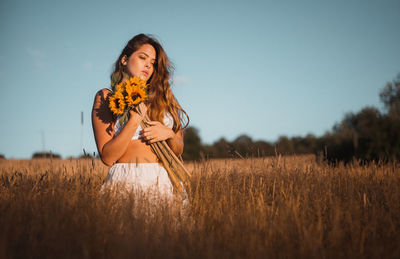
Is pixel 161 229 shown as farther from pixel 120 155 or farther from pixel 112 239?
pixel 120 155

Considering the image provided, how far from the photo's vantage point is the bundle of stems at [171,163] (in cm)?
267

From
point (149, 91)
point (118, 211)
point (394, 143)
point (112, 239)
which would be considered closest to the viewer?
point (112, 239)

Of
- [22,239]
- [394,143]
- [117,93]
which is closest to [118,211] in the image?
[22,239]

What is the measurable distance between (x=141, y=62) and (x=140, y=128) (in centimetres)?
80

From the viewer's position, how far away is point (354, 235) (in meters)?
1.85

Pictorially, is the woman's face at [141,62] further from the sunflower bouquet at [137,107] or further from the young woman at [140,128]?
the sunflower bouquet at [137,107]

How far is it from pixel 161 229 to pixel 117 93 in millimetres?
1330

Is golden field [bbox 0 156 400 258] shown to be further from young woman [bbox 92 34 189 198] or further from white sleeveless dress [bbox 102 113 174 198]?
young woman [bbox 92 34 189 198]

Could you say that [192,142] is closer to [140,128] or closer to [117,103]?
[140,128]

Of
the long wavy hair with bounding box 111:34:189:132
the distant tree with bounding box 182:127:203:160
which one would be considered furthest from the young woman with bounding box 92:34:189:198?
the distant tree with bounding box 182:127:203:160

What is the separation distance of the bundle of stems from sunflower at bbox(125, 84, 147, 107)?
0.85 ft

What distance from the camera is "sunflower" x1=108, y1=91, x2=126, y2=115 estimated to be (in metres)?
2.46

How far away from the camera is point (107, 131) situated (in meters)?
2.71

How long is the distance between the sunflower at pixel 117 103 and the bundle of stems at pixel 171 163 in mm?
292
